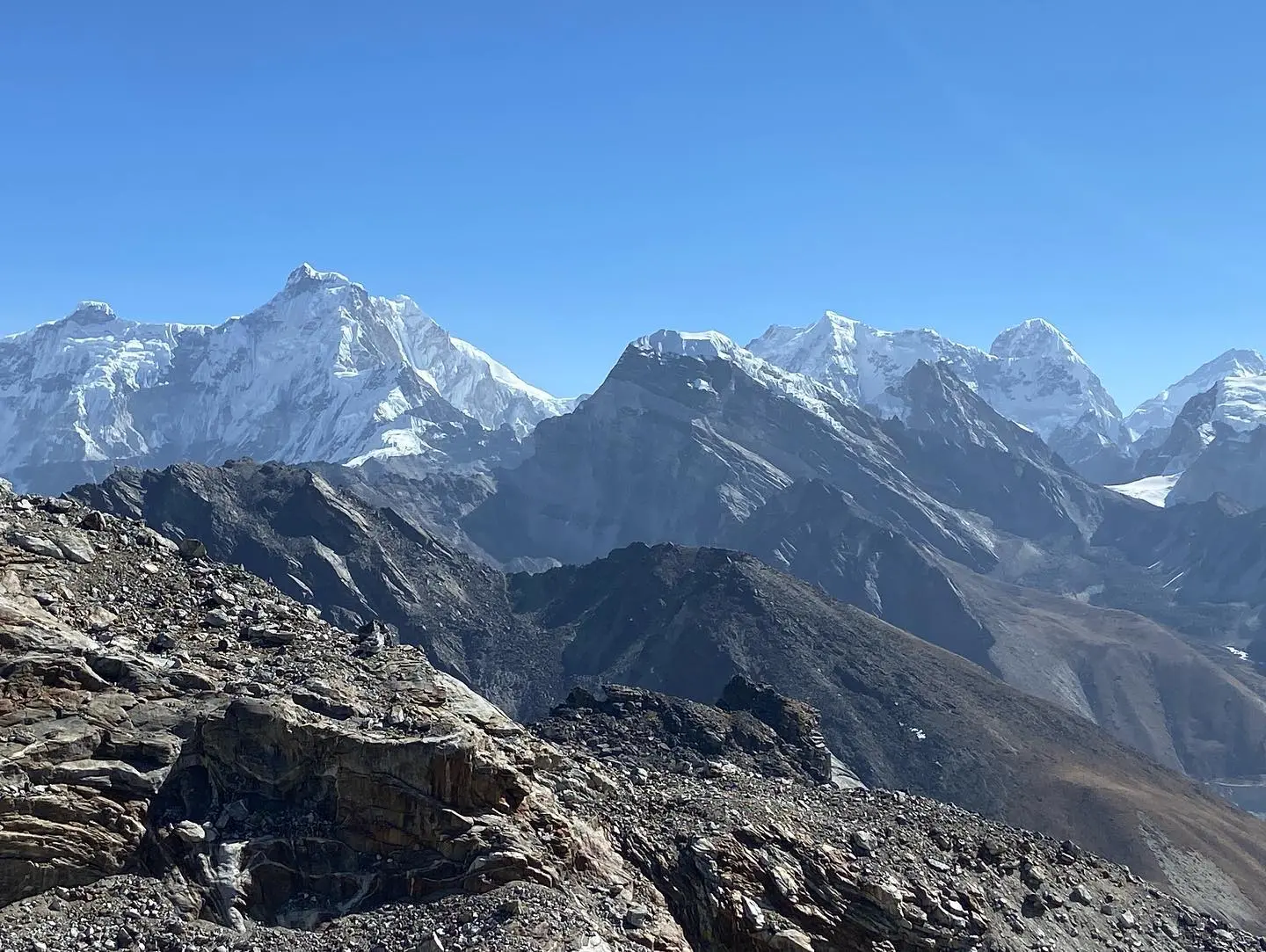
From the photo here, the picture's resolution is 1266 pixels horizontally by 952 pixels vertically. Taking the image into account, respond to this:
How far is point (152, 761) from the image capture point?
4241 cm

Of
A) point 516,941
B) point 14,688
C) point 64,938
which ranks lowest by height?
point 64,938

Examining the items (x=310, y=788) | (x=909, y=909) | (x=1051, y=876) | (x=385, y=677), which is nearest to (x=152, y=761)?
(x=310, y=788)

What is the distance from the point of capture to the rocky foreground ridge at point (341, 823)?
3766 centimetres

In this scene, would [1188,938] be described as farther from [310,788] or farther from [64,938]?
[64,938]

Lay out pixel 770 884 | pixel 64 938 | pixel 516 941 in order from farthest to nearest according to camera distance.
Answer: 1. pixel 770 884
2. pixel 516 941
3. pixel 64 938

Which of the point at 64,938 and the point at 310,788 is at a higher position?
the point at 310,788

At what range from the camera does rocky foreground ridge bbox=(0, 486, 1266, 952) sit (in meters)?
37.7

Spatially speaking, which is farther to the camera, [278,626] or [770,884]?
[278,626]

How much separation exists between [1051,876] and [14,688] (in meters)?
50.6

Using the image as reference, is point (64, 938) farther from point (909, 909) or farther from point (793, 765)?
Answer: point (793, 765)

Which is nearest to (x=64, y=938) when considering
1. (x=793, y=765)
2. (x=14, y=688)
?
(x=14, y=688)

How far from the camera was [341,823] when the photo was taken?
41500mm

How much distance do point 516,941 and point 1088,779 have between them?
590 ft

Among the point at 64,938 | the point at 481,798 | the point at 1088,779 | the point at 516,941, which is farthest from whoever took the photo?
the point at 1088,779
